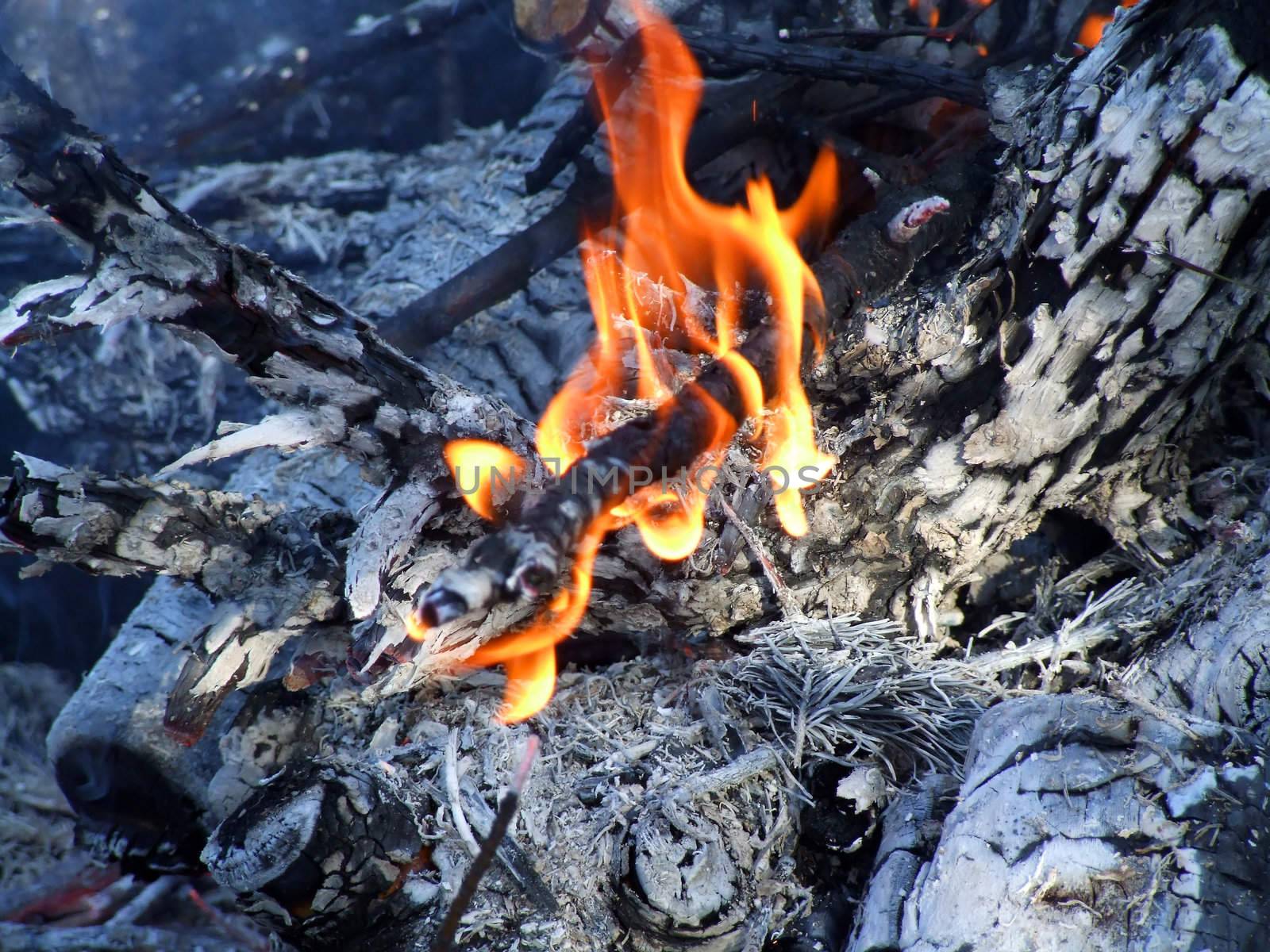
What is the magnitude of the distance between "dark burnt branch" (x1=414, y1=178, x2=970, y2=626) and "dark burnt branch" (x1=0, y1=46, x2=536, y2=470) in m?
0.52

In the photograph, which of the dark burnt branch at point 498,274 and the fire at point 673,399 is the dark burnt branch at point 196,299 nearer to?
the fire at point 673,399

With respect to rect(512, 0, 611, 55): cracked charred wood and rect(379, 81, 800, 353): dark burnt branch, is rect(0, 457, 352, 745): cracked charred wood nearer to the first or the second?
rect(379, 81, 800, 353): dark burnt branch

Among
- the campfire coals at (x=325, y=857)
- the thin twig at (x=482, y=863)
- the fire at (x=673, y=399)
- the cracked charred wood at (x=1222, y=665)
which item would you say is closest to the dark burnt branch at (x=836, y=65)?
the fire at (x=673, y=399)

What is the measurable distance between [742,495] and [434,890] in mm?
1246

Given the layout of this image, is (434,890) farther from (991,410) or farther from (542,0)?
(542,0)

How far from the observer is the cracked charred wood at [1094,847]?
161 cm

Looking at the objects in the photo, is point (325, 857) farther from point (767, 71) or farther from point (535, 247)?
point (767, 71)

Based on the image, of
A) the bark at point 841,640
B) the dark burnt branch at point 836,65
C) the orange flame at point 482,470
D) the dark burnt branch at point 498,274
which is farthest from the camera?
the dark burnt branch at point 498,274

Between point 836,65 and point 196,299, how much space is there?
2.43 m

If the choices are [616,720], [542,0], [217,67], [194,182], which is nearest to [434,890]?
[616,720]

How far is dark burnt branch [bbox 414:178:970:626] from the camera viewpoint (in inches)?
47.6

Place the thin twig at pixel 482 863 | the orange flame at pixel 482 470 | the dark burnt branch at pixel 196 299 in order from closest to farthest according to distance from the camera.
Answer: the thin twig at pixel 482 863
the dark burnt branch at pixel 196 299
the orange flame at pixel 482 470

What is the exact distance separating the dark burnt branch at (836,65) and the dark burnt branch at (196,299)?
2032 mm

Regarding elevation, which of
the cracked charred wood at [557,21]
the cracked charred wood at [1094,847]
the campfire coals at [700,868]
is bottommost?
the campfire coals at [700,868]
